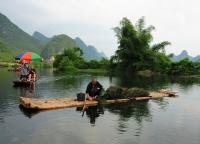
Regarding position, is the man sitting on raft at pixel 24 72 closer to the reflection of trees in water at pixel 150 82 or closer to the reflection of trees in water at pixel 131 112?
the reflection of trees in water at pixel 150 82

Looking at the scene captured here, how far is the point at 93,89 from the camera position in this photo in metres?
26.9

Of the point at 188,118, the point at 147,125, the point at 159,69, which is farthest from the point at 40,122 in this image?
the point at 159,69

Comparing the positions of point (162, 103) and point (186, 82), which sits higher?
point (186, 82)

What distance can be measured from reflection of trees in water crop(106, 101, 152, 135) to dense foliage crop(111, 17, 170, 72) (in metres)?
62.6

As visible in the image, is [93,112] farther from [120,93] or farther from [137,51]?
[137,51]

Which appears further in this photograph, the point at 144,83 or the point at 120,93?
the point at 144,83

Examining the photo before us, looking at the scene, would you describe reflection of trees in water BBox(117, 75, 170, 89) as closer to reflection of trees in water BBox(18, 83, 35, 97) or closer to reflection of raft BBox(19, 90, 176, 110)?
reflection of trees in water BBox(18, 83, 35, 97)

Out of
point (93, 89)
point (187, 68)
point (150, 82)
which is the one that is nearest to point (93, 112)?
point (93, 89)

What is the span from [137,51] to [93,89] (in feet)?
219

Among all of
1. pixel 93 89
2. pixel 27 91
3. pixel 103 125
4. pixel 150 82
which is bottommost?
pixel 103 125

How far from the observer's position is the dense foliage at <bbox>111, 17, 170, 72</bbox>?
299ft

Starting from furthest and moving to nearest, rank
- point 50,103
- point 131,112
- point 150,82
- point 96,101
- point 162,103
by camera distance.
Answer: point 150,82, point 162,103, point 96,101, point 50,103, point 131,112

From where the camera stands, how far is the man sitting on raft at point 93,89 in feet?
87.6

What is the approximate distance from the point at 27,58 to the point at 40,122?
2507cm
